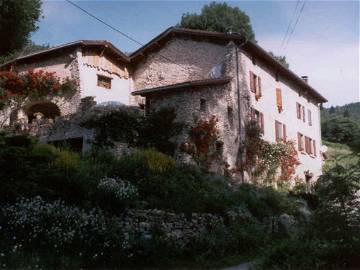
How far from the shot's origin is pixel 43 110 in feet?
85.7

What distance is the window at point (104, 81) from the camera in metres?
25.3

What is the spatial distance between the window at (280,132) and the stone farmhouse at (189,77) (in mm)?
12

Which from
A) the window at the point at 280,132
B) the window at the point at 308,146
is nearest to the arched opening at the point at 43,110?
the window at the point at 280,132

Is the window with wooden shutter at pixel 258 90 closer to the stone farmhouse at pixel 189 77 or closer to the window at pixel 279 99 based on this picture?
the stone farmhouse at pixel 189 77

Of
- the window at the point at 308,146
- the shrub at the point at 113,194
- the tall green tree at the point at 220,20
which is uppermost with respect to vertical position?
the tall green tree at the point at 220,20

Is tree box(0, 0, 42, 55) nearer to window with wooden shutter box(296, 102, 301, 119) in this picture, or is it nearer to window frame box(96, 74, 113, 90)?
window frame box(96, 74, 113, 90)

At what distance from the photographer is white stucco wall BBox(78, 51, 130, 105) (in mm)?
24016

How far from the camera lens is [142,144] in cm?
1953

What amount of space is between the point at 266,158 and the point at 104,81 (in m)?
9.85

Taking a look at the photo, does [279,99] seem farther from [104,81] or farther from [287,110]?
[104,81]

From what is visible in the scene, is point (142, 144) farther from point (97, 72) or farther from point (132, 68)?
point (132, 68)

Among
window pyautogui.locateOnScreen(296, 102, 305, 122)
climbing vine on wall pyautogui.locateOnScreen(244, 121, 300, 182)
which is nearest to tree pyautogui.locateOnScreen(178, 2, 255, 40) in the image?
window pyautogui.locateOnScreen(296, 102, 305, 122)

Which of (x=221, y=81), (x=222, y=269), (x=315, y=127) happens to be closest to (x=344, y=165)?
(x=222, y=269)

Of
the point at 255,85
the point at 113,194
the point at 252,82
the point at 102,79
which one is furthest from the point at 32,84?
the point at 113,194
